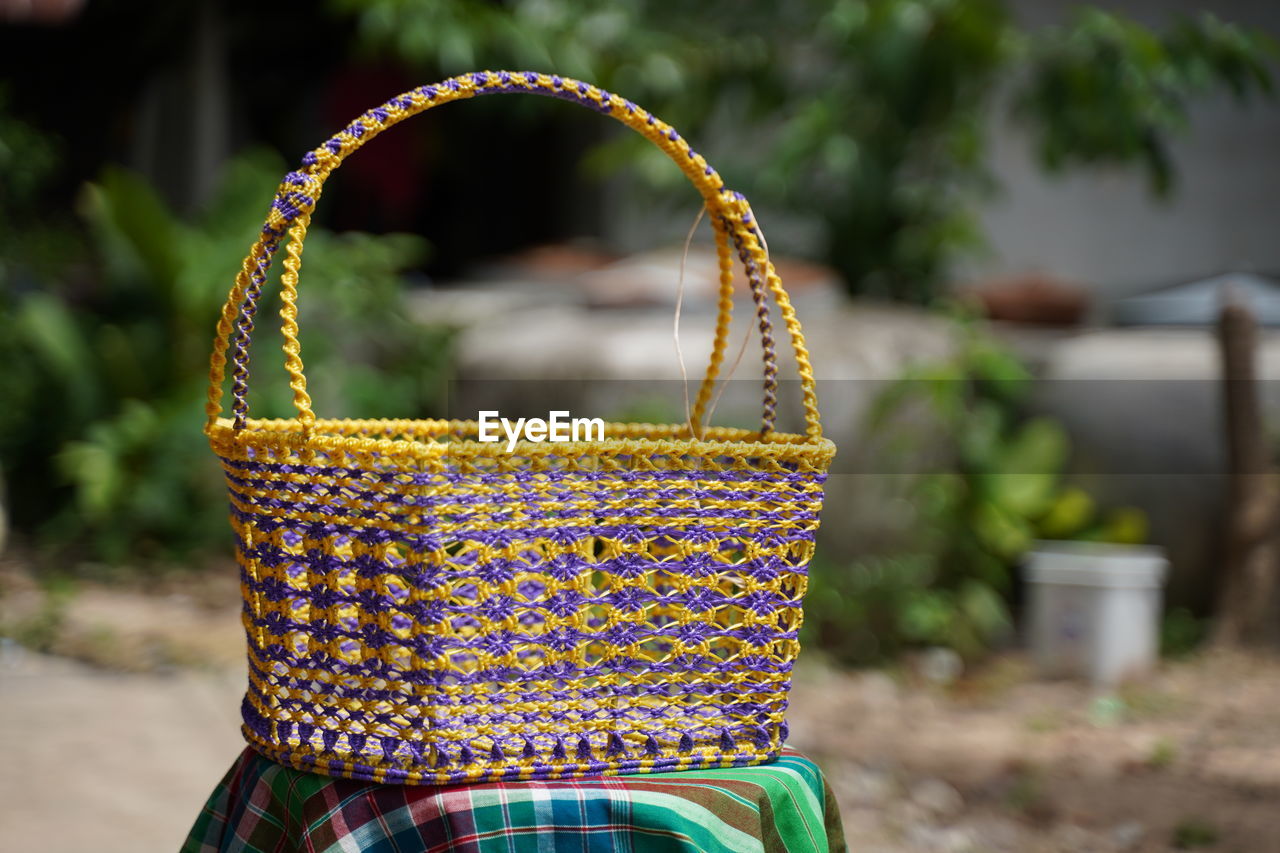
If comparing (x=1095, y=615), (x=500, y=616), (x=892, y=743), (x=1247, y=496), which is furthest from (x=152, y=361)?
(x=500, y=616)

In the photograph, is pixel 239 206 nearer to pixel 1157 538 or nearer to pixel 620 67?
pixel 620 67

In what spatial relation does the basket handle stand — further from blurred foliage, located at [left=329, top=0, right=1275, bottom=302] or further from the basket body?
blurred foliage, located at [left=329, top=0, right=1275, bottom=302]

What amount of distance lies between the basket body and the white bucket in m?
3.39

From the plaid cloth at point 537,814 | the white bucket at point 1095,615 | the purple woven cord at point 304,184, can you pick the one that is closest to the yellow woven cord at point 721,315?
the purple woven cord at point 304,184

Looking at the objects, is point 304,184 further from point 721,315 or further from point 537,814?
point 537,814

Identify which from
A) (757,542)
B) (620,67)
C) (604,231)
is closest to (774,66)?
(620,67)

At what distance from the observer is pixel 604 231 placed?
28.5 ft

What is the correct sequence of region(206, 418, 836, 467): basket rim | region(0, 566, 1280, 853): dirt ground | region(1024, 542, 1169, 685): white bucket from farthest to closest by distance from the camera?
region(1024, 542, 1169, 685): white bucket, region(0, 566, 1280, 853): dirt ground, region(206, 418, 836, 467): basket rim

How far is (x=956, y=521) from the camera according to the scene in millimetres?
4766

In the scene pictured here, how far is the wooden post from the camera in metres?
4.66

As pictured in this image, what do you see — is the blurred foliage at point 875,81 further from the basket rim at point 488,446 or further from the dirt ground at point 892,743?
the basket rim at point 488,446

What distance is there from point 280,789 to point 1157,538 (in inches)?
173

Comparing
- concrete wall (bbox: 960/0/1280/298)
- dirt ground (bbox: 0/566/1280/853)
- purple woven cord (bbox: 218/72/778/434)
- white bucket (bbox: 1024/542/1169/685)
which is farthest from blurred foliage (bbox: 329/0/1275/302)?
purple woven cord (bbox: 218/72/778/434)

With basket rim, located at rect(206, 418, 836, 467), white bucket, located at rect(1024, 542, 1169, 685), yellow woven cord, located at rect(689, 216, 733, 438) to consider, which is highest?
yellow woven cord, located at rect(689, 216, 733, 438)
